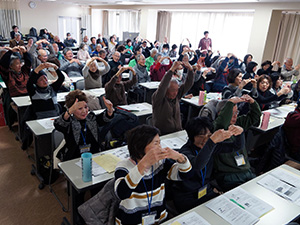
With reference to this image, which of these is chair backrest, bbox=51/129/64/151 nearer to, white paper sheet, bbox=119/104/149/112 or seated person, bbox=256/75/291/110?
white paper sheet, bbox=119/104/149/112

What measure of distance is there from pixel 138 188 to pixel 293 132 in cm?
222

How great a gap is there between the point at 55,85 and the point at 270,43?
8244mm

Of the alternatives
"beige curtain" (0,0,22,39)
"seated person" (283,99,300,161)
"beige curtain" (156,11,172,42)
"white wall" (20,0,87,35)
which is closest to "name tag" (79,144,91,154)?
"seated person" (283,99,300,161)

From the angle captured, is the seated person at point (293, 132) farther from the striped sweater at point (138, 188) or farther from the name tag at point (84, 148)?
the name tag at point (84, 148)

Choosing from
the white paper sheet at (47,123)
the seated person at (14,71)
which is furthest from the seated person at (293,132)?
the seated person at (14,71)

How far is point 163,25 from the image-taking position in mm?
13664

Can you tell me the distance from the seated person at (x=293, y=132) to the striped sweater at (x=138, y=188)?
72.3 inches

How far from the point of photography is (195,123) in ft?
6.85

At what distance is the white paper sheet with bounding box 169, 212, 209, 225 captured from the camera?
62.7 inches

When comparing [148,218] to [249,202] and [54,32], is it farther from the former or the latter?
[54,32]

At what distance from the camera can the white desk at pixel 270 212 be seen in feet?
5.46

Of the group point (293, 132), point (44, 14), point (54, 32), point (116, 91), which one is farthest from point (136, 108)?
point (44, 14)

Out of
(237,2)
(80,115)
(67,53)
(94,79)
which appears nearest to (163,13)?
(237,2)

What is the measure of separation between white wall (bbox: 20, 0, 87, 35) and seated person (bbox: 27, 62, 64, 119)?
13.9m
